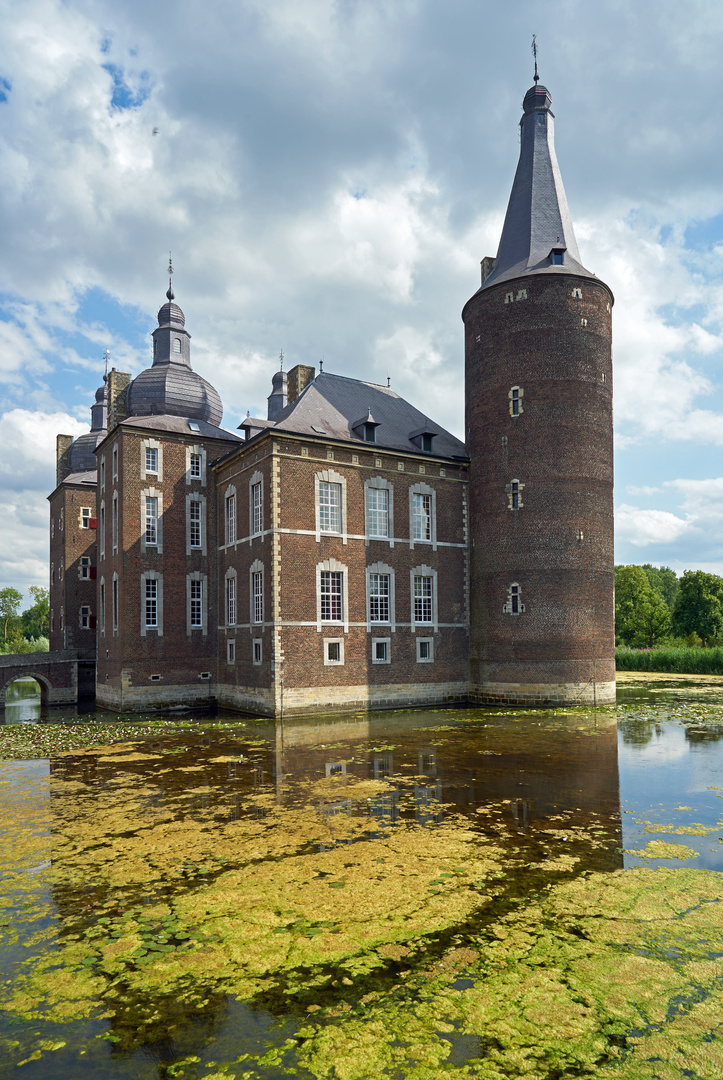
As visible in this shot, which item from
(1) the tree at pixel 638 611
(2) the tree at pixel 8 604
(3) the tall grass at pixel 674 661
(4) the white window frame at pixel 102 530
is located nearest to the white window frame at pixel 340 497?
(4) the white window frame at pixel 102 530

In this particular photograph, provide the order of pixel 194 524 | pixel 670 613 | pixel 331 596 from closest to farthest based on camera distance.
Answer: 1. pixel 331 596
2. pixel 194 524
3. pixel 670 613

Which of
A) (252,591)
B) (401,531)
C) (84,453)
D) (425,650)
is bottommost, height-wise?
(425,650)

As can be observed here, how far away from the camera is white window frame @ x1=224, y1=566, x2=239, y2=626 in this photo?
31938mm

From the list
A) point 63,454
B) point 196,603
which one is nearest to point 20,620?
point 63,454

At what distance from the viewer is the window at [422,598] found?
106ft

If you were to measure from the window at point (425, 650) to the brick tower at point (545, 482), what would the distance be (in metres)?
2.34

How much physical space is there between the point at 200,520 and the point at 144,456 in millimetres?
3970

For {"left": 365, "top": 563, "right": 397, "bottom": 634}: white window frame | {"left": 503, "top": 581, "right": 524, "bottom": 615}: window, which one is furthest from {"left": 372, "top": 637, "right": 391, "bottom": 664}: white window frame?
{"left": 503, "top": 581, "right": 524, "bottom": 615}: window

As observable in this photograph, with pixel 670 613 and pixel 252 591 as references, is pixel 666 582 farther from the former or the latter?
pixel 252 591

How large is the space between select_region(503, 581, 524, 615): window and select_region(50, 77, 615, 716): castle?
2.5 inches

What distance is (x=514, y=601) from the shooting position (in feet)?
103

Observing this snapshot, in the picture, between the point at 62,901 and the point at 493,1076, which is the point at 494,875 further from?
the point at 62,901

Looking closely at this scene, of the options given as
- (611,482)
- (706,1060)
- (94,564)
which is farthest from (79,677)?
(706,1060)

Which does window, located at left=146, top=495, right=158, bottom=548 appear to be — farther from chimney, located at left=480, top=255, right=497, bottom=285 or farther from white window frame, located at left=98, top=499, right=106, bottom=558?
chimney, located at left=480, top=255, right=497, bottom=285
